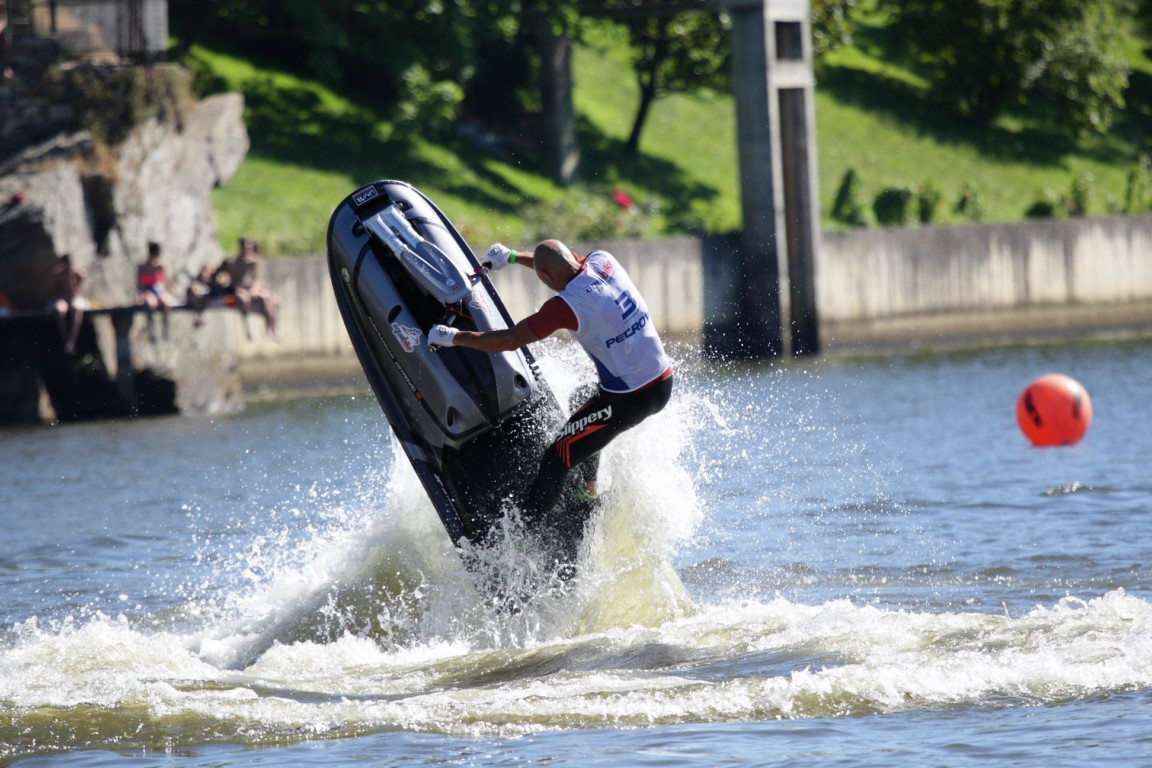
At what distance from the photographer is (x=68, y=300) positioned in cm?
2158

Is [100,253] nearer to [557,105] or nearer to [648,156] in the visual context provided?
[557,105]

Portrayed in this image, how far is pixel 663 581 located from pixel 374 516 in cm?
194

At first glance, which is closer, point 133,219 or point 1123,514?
point 1123,514

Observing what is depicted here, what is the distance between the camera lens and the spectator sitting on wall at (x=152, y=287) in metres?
22.1

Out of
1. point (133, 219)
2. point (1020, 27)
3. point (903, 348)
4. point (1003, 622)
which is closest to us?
point (1003, 622)

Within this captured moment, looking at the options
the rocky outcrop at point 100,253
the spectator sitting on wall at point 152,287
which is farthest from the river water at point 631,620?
the spectator sitting on wall at point 152,287

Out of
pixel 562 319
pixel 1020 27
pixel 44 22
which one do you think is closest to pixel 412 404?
pixel 562 319

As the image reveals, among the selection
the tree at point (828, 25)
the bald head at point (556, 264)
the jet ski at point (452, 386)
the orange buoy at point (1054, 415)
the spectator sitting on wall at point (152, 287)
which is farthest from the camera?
the tree at point (828, 25)

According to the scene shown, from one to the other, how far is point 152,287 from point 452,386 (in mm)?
13566

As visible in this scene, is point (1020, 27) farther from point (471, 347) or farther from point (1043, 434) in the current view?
point (471, 347)

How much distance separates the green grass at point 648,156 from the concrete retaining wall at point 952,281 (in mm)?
2565

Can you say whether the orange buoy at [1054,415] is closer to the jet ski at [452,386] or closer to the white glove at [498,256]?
the jet ski at [452,386]

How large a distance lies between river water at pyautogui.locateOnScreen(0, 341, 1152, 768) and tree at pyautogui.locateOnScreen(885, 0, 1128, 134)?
99.2 feet

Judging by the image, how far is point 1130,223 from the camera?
36.0 meters
